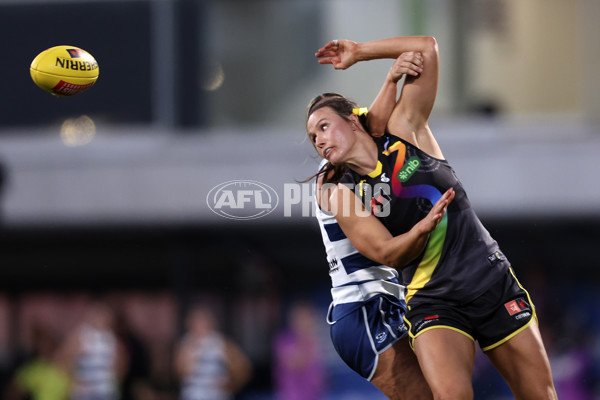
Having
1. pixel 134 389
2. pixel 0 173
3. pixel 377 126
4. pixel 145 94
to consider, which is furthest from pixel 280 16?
pixel 377 126

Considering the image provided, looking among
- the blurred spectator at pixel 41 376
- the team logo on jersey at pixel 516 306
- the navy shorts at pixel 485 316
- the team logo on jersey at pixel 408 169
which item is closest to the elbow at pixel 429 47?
the team logo on jersey at pixel 408 169

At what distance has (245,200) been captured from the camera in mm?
5316

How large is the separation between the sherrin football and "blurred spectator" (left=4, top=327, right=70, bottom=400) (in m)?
5.86

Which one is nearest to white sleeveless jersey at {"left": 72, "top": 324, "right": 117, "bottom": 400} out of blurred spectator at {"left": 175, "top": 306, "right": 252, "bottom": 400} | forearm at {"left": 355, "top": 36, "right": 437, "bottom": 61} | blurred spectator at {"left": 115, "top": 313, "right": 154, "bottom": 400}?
blurred spectator at {"left": 115, "top": 313, "right": 154, "bottom": 400}

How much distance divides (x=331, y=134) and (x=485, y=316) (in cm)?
124

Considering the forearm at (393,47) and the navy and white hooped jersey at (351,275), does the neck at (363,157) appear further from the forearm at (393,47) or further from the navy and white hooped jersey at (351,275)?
the forearm at (393,47)

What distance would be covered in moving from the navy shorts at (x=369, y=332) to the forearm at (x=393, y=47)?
133 centimetres

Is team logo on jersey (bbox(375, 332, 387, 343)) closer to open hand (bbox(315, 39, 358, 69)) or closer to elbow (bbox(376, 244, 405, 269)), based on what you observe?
elbow (bbox(376, 244, 405, 269))

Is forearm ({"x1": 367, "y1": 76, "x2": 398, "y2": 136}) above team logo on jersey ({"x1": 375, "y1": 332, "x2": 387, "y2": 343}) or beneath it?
above

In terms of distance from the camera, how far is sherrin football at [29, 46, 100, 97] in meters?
4.71

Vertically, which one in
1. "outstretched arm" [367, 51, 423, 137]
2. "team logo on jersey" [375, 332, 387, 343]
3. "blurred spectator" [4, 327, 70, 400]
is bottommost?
"blurred spectator" [4, 327, 70, 400]

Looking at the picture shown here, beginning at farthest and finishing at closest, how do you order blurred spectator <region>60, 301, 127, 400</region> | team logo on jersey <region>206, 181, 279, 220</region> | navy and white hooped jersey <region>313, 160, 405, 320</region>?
1. blurred spectator <region>60, 301, 127, 400</region>
2. team logo on jersey <region>206, 181, 279, 220</region>
3. navy and white hooped jersey <region>313, 160, 405, 320</region>

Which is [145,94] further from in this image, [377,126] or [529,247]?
[377,126]

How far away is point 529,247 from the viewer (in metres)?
7.61
